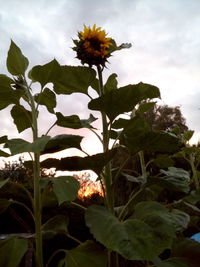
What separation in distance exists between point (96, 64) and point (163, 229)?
0.67 meters

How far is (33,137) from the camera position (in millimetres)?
1232

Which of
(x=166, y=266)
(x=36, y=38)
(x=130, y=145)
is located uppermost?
(x=36, y=38)

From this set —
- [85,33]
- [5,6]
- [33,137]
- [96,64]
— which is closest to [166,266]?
[33,137]

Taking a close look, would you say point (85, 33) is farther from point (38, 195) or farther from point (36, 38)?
point (36, 38)

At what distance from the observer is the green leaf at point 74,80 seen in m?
1.30

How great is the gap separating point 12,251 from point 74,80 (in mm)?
674

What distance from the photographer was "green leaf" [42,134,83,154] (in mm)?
1189

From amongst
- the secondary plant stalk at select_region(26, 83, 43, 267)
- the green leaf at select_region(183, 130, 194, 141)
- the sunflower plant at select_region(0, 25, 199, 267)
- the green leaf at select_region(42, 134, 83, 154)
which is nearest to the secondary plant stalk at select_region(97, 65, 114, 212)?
the sunflower plant at select_region(0, 25, 199, 267)

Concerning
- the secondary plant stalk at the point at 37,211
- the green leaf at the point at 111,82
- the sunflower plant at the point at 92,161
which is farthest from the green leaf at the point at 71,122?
the green leaf at the point at 111,82

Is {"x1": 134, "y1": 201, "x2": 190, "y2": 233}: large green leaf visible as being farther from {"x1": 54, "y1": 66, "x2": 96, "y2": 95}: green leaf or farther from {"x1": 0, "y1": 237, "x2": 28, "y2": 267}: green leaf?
{"x1": 54, "y1": 66, "x2": 96, "y2": 95}: green leaf

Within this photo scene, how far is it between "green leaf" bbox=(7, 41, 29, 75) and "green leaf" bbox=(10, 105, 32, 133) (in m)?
0.14

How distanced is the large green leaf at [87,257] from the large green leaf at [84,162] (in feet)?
0.87

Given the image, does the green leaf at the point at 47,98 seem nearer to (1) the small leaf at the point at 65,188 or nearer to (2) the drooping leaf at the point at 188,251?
(1) the small leaf at the point at 65,188

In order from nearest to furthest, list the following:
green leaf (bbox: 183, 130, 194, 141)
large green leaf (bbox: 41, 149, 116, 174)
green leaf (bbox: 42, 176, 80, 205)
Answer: green leaf (bbox: 42, 176, 80, 205)
large green leaf (bbox: 41, 149, 116, 174)
green leaf (bbox: 183, 130, 194, 141)
